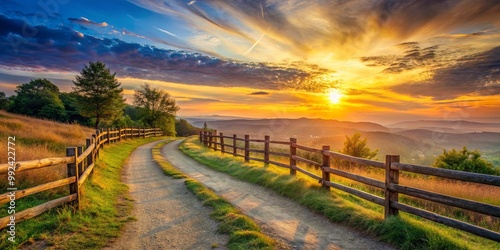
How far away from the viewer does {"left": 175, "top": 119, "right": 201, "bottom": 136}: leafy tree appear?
92.2 m

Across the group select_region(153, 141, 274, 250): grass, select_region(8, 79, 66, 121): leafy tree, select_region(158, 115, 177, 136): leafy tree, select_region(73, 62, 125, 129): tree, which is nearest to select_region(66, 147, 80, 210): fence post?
select_region(153, 141, 274, 250): grass

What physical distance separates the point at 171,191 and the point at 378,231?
692 cm

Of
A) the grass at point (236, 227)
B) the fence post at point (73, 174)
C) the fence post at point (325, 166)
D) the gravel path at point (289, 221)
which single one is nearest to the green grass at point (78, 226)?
the fence post at point (73, 174)

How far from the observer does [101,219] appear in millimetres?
6668

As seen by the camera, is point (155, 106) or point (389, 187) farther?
point (155, 106)

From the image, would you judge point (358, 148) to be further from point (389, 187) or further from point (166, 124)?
point (166, 124)

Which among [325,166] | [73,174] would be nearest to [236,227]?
[73,174]

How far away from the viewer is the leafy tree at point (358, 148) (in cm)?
3388

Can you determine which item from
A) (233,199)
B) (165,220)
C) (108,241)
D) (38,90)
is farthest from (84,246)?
(38,90)

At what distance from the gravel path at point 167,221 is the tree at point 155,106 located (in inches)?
2039

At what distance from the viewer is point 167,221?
23.0ft

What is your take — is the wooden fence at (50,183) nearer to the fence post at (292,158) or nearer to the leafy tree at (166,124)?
the fence post at (292,158)

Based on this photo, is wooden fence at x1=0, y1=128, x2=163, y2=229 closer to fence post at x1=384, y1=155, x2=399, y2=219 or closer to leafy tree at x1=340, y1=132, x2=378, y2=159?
fence post at x1=384, y1=155, x2=399, y2=219

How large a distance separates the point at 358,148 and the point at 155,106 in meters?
44.1
